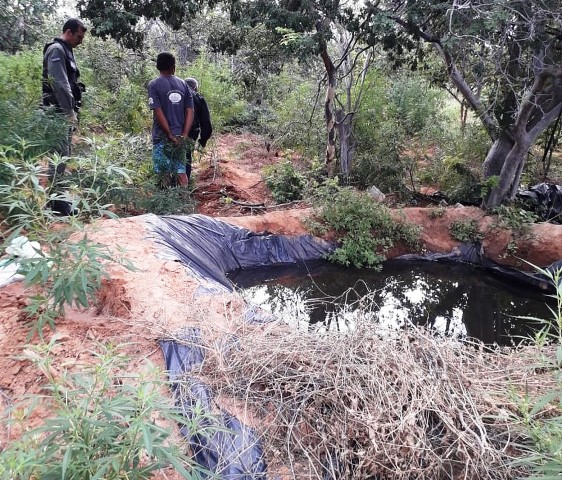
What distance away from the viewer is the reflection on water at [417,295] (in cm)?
431

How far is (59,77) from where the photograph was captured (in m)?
3.57

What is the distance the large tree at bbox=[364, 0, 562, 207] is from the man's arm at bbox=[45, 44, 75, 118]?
3.00 metres

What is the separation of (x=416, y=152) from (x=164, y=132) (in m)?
4.31

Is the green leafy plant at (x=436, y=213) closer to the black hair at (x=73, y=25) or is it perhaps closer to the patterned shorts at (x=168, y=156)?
the patterned shorts at (x=168, y=156)

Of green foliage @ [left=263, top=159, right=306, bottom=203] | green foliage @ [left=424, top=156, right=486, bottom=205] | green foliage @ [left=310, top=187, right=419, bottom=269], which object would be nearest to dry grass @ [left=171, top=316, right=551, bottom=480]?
green foliage @ [left=310, top=187, right=419, bottom=269]

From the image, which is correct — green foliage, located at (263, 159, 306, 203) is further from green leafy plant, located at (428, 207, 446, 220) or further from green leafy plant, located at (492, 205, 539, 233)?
green leafy plant, located at (492, 205, 539, 233)

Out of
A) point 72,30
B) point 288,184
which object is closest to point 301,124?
point 288,184

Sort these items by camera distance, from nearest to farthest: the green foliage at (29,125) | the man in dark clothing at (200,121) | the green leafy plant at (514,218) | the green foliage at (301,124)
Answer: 1. the green foliage at (29,125)
2. the man in dark clothing at (200,121)
3. the green leafy plant at (514,218)
4. the green foliage at (301,124)

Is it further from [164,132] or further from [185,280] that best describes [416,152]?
[185,280]

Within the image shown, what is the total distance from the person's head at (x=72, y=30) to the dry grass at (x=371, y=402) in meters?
3.03

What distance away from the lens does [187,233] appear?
13.9 feet

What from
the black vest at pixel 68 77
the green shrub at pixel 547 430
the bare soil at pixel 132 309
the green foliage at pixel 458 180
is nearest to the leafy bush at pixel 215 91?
the bare soil at pixel 132 309

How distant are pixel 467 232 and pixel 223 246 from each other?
3249 mm

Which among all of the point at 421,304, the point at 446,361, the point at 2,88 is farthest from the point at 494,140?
the point at 2,88
